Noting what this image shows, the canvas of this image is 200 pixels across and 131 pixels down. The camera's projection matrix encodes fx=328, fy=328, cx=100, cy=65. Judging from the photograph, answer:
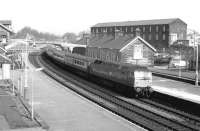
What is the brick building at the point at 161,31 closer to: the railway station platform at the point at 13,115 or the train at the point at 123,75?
the train at the point at 123,75

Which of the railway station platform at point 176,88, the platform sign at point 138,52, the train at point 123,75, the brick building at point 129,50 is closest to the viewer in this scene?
the train at point 123,75

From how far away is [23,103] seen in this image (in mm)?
25500

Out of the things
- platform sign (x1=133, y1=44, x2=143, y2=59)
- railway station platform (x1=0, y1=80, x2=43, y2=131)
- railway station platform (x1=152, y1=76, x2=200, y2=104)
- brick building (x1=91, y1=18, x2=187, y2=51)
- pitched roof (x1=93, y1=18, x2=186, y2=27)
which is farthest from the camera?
pitched roof (x1=93, y1=18, x2=186, y2=27)

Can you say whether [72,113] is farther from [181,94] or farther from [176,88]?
[176,88]

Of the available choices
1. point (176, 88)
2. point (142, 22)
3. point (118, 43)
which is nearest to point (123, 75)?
point (176, 88)

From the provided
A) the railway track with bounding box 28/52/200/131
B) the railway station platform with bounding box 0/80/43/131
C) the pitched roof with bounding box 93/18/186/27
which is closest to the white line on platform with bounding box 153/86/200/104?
the railway track with bounding box 28/52/200/131

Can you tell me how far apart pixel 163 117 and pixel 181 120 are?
121 centimetres

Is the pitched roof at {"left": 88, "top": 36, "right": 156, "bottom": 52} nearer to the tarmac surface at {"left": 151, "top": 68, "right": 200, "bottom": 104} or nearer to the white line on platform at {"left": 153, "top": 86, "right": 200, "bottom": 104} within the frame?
the tarmac surface at {"left": 151, "top": 68, "right": 200, "bottom": 104}

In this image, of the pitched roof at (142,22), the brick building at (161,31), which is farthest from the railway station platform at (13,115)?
the pitched roof at (142,22)

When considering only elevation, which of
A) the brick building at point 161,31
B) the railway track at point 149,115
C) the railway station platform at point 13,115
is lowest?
the railway track at point 149,115

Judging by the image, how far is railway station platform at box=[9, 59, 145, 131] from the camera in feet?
64.1

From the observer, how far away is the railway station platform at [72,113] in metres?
19.5

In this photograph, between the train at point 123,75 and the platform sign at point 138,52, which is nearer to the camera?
the train at point 123,75

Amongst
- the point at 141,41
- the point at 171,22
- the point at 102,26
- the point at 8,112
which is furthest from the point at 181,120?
the point at 102,26
